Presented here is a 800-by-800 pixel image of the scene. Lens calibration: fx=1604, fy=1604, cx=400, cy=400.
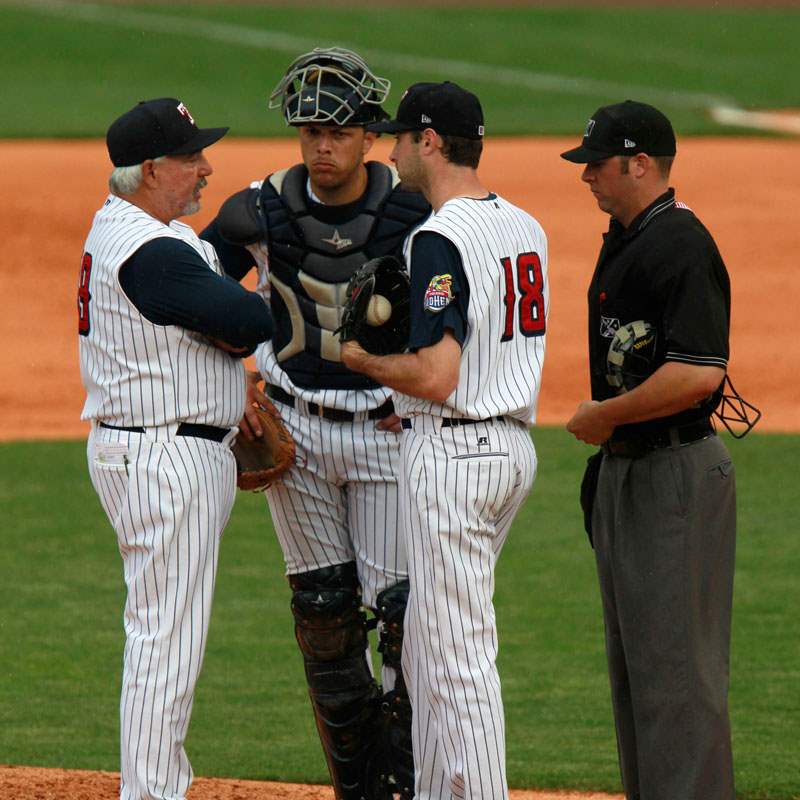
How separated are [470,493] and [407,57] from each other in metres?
25.3

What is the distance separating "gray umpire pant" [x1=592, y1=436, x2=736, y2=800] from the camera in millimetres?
4262

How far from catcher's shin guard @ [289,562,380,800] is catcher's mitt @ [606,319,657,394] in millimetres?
1158

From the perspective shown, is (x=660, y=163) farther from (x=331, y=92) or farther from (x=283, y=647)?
(x=283, y=647)

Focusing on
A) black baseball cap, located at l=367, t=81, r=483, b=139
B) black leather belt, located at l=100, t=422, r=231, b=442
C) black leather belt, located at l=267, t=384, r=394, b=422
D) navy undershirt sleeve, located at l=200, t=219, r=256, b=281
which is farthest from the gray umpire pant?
navy undershirt sleeve, located at l=200, t=219, r=256, b=281

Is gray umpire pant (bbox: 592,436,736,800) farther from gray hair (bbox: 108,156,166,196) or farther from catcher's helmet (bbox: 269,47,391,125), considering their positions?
gray hair (bbox: 108,156,166,196)

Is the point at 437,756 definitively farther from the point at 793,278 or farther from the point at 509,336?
the point at 793,278

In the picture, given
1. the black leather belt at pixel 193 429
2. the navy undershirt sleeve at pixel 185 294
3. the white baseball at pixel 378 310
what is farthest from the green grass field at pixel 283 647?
the navy undershirt sleeve at pixel 185 294

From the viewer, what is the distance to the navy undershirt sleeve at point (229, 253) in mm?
5152

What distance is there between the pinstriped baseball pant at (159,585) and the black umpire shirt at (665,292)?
1159mm

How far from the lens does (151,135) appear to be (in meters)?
4.34

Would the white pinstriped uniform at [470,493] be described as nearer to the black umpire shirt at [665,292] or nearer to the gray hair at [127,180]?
the black umpire shirt at [665,292]

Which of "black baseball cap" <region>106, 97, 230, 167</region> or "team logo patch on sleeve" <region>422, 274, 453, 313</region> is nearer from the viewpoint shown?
"team logo patch on sleeve" <region>422, 274, 453, 313</region>

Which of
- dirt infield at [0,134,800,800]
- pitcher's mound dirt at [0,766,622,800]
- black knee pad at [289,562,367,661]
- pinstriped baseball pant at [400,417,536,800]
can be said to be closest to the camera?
pinstriped baseball pant at [400,417,536,800]

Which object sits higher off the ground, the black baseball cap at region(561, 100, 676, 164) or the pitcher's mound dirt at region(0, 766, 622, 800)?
the black baseball cap at region(561, 100, 676, 164)
